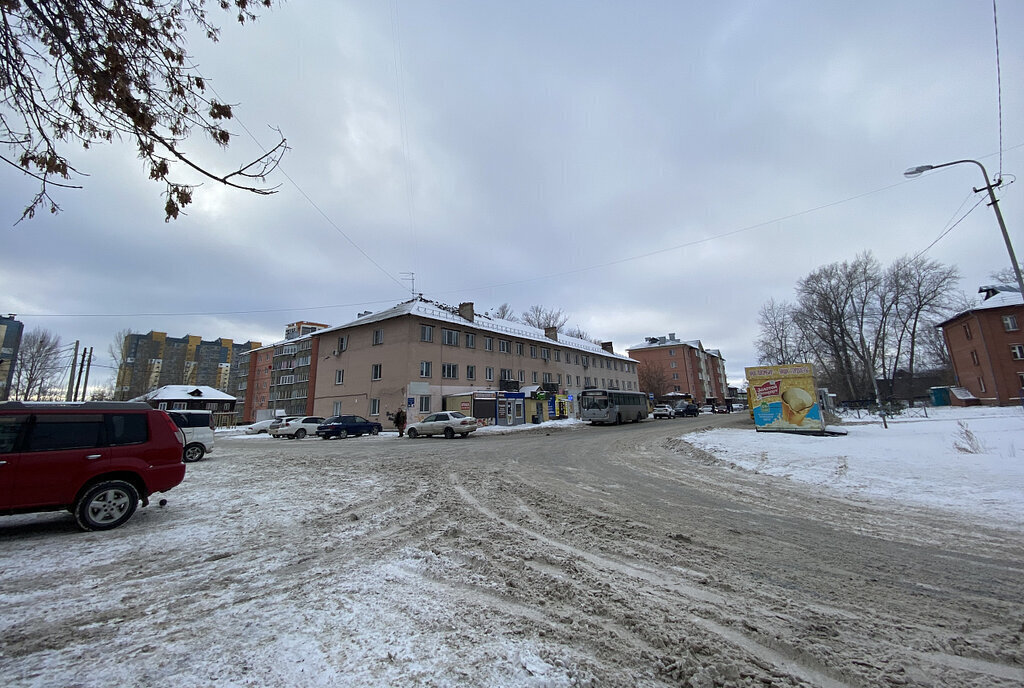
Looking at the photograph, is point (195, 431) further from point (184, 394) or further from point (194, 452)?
point (184, 394)

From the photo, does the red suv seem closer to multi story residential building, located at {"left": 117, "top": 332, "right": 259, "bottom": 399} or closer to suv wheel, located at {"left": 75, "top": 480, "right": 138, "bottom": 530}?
suv wheel, located at {"left": 75, "top": 480, "right": 138, "bottom": 530}

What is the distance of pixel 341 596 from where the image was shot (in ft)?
11.5

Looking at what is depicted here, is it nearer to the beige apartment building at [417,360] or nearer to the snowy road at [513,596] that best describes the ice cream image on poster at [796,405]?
the snowy road at [513,596]

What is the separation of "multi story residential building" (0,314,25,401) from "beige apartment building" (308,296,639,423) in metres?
24.0

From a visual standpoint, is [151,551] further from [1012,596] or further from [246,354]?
[246,354]

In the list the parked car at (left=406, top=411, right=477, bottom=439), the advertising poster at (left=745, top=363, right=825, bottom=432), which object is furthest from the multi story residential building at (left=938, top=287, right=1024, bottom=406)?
the parked car at (left=406, top=411, right=477, bottom=439)

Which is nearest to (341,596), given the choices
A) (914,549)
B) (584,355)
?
(914,549)

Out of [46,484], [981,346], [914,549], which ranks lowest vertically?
[914,549]

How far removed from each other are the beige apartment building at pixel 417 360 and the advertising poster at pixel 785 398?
2251 cm

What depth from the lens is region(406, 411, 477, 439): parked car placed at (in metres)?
26.2

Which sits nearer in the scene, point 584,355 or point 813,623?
point 813,623

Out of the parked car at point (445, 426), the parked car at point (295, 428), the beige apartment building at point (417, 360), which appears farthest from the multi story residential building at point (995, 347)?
the parked car at point (295, 428)

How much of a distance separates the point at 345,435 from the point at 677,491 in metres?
25.8

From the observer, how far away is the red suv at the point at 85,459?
5.21m
